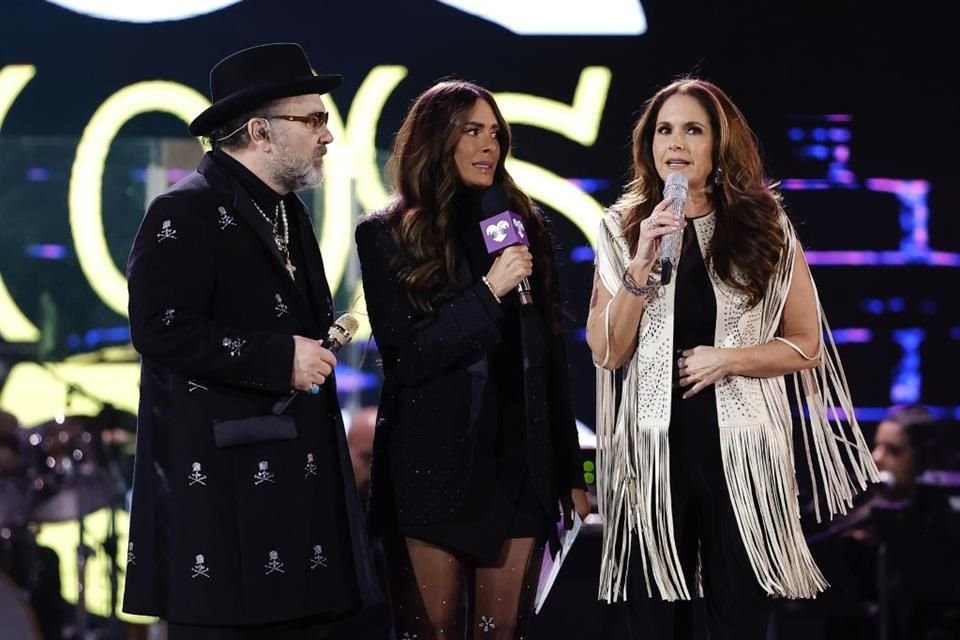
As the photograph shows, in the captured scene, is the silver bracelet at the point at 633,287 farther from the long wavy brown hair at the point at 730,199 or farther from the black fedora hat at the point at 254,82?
the black fedora hat at the point at 254,82

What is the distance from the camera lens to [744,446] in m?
2.65

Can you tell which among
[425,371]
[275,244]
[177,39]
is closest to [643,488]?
[425,371]

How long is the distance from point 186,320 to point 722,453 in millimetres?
1132

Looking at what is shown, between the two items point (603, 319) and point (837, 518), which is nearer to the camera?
point (603, 319)

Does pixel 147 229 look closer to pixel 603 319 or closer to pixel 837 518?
pixel 603 319

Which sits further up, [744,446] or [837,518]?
[744,446]

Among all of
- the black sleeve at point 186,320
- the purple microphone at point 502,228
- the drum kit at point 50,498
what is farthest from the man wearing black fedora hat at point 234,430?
the drum kit at point 50,498

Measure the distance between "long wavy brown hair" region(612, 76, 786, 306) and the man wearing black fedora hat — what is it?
79cm

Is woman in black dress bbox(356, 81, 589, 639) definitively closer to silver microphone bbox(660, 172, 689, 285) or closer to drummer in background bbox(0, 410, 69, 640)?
silver microphone bbox(660, 172, 689, 285)

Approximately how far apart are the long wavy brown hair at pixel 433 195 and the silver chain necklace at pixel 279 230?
33 cm

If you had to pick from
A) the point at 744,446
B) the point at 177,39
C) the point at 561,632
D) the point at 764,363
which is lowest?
the point at 561,632

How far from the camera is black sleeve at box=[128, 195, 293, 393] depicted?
2344 mm

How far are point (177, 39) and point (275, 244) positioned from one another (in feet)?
7.55

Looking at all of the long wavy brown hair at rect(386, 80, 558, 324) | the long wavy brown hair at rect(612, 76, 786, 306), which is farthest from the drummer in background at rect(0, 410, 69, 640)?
the long wavy brown hair at rect(612, 76, 786, 306)
